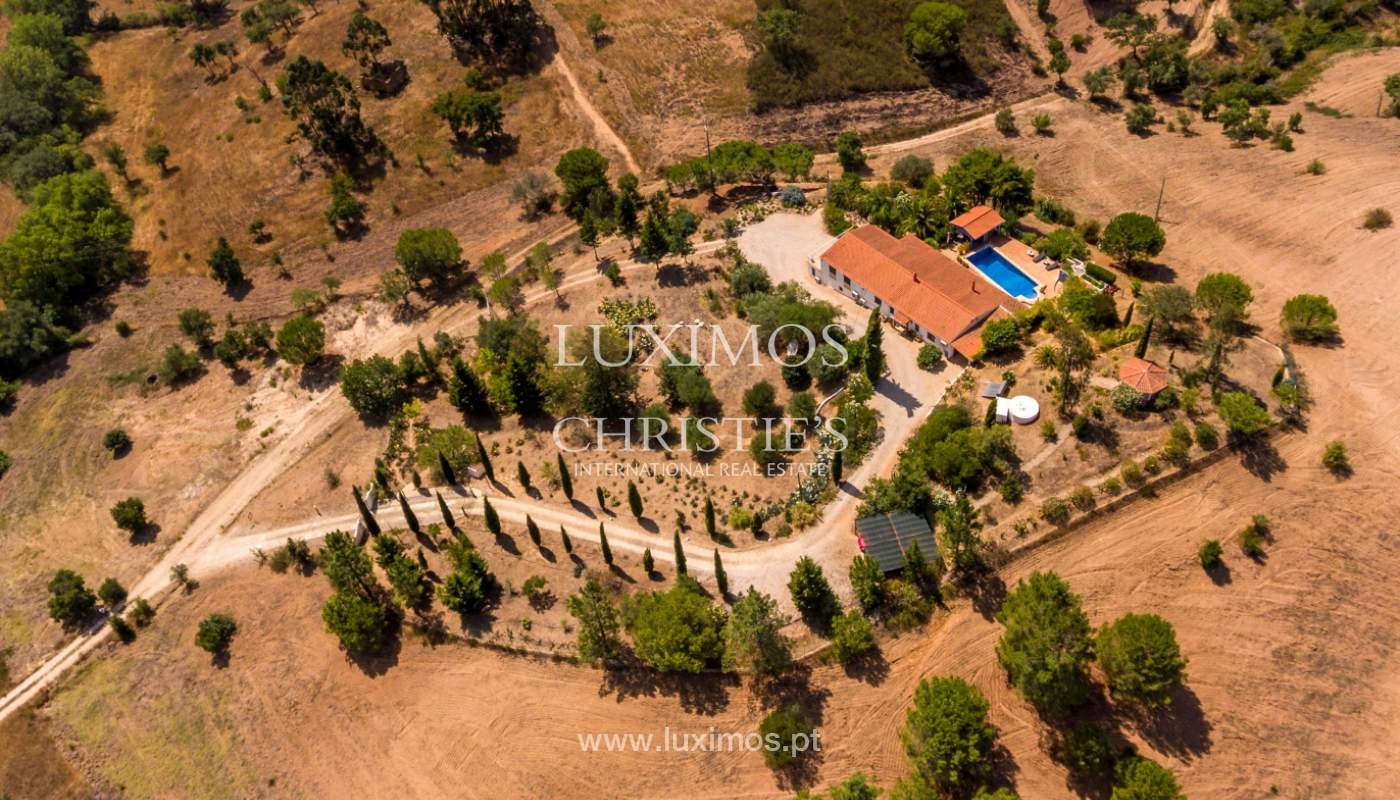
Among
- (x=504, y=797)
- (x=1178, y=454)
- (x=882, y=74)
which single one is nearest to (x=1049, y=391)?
(x=1178, y=454)

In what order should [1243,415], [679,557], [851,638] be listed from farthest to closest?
[679,557] < [1243,415] < [851,638]

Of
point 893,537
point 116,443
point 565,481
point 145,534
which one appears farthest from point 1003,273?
point 116,443

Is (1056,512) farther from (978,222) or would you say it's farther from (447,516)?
(447,516)

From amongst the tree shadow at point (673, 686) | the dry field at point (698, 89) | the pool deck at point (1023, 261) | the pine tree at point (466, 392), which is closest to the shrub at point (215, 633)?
the pine tree at point (466, 392)

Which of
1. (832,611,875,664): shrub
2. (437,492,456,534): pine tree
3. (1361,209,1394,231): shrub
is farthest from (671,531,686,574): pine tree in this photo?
(1361,209,1394,231): shrub

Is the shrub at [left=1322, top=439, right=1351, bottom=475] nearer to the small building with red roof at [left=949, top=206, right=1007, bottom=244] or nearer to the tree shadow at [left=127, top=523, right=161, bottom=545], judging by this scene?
the small building with red roof at [left=949, top=206, right=1007, bottom=244]

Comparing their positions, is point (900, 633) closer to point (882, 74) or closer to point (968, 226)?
point (968, 226)

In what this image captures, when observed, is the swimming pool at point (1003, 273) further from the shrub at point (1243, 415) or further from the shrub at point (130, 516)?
the shrub at point (130, 516)
